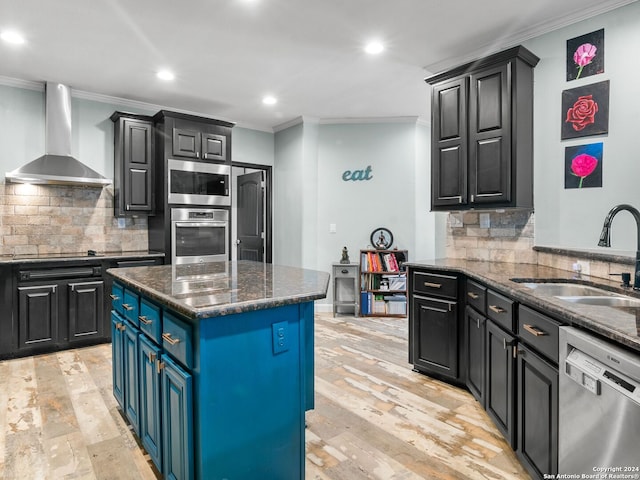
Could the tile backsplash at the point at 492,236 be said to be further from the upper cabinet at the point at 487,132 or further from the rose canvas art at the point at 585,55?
the rose canvas art at the point at 585,55

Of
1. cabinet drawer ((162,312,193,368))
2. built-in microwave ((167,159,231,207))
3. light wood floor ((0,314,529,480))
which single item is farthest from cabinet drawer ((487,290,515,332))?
built-in microwave ((167,159,231,207))

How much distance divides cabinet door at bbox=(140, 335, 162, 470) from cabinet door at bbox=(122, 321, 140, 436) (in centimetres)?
8

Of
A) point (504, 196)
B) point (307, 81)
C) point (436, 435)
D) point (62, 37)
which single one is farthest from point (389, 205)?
point (62, 37)

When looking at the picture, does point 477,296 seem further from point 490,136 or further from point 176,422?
point 176,422

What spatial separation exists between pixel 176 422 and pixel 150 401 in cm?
38

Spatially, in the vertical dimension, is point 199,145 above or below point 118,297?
above

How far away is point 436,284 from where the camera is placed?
9.52 ft

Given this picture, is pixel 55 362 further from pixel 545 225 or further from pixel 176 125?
pixel 545 225

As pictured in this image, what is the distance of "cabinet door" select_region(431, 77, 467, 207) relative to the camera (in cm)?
311

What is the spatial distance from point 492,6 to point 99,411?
3.81m

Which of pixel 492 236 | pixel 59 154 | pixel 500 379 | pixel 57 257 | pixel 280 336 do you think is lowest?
pixel 500 379

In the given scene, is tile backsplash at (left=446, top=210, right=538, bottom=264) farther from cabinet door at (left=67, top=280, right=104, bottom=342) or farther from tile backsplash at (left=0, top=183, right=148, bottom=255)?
tile backsplash at (left=0, top=183, right=148, bottom=255)

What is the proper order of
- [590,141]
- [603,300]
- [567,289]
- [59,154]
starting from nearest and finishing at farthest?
[603,300]
[567,289]
[590,141]
[59,154]

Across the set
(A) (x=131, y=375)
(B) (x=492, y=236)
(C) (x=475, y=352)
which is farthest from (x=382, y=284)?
(A) (x=131, y=375)
